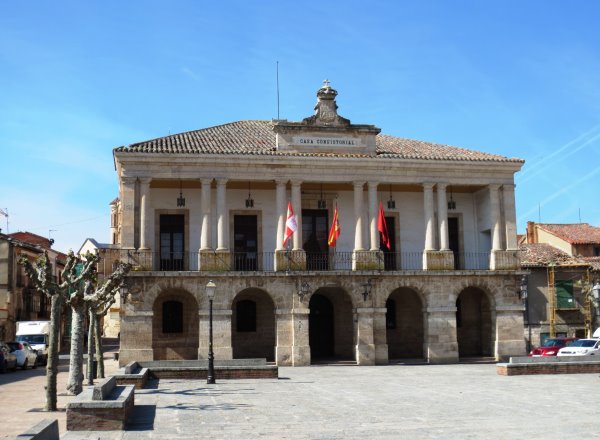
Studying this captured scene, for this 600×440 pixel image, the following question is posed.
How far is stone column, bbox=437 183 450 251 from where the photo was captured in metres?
33.7

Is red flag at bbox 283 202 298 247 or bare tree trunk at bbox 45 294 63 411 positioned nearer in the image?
bare tree trunk at bbox 45 294 63 411

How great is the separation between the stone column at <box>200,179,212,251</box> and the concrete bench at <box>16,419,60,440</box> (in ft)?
76.0

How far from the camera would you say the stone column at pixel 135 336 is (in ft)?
100

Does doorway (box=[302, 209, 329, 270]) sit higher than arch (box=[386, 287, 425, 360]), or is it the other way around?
doorway (box=[302, 209, 329, 270])

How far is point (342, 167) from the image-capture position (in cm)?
3297

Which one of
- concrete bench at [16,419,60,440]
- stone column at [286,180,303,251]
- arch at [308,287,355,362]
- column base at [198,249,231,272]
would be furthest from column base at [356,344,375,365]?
concrete bench at [16,419,60,440]

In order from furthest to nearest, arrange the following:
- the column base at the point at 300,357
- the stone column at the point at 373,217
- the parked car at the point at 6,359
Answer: the stone column at the point at 373,217
the column base at the point at 300,357
the parked car at the point at 6,359

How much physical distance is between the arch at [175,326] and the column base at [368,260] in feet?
23.4

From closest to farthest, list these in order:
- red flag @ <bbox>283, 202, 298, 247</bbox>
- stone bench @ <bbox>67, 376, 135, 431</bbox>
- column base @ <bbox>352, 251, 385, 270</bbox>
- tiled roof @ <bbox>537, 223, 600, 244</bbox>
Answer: stone bench @ <bbox>67, 376, 135, 431</bbox>, red flag @ <bbox>283, 202, 298, 247</bbox>, column base @ <bbox>352, 251, 385, 270</bbox>, tiled roof @ <bbox>537, 223, 600, 244</bbox>

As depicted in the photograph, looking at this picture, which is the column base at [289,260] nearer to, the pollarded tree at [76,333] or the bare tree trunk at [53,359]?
the pollarded tree at [76,333]

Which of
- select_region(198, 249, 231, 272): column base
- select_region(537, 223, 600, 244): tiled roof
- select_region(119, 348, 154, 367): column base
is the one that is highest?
select_region(537, 223, 600, 244): tiled roof

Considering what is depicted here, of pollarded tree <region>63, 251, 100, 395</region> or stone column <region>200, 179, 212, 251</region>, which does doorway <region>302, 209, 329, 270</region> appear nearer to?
stone column <region>200, 179, 212, 251</region>

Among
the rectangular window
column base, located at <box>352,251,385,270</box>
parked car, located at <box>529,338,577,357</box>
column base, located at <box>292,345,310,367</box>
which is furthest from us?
the rectangular window

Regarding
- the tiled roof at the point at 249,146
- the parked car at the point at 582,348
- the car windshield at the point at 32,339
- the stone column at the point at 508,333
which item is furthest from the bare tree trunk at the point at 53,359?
the car windshield at the point at 32,339
